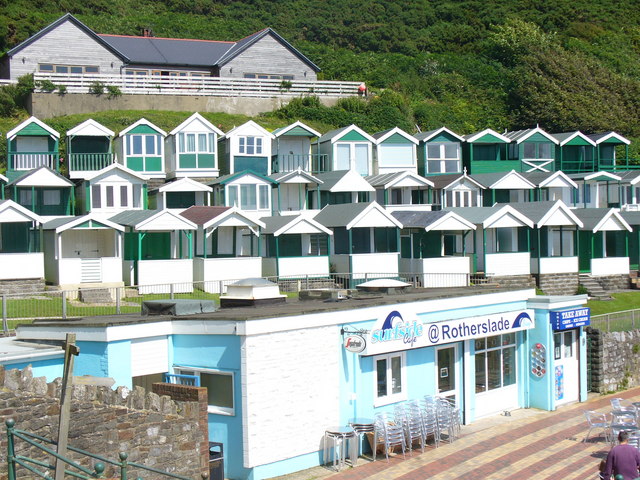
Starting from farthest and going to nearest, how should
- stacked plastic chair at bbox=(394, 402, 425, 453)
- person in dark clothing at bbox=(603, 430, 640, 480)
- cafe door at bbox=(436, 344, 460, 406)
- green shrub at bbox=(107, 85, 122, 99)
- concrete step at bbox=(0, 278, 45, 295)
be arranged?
green shrub at bbox=(107, 85, 122, 99)
concrete step at bbox=(0, 278, 45, 295)
cafe door at bbox=(436, 344, 460, 406)
stacked plastic chair at bbox=(394, 402, 425, 453)
person in dark clothing at bbox=(603, 430, 640, 480)

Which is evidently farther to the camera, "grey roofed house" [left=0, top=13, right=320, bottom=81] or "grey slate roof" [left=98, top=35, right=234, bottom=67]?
"grey slate roof" [left=98, top=35, right=234, bottom=67]

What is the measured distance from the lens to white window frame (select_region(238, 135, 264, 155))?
45375 mm

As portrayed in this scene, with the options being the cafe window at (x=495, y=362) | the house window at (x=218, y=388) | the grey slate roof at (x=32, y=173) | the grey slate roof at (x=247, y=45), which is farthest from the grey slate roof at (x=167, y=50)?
the house window at (x=218, y=388)

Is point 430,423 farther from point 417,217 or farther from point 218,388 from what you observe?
point 417,217

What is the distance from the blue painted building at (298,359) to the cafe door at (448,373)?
0.10 ft

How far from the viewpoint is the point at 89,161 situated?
43719mm

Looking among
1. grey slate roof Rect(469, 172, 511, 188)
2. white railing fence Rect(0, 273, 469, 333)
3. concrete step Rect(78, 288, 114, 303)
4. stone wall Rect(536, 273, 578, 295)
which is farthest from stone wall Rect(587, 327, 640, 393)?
grey slate roof Rect(469, 172, 511, 188)

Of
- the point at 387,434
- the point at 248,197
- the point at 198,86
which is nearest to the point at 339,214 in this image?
the point at 248,197

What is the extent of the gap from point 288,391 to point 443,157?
34.0 meters

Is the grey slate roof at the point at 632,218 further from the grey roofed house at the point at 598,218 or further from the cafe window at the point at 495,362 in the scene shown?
Result: the cafe window at the point at 495,362

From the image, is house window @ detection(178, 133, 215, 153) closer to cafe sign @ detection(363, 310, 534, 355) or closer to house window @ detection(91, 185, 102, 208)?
house window @ detection(91, 185, 102, 208)

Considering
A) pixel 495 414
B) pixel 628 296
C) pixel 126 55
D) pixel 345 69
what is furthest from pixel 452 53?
pixel 495 414

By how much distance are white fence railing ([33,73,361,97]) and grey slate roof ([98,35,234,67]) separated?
113 inches

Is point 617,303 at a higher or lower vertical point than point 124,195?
lower
